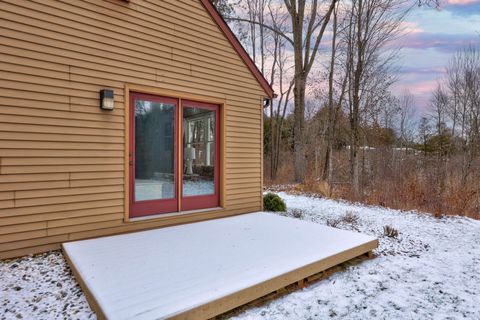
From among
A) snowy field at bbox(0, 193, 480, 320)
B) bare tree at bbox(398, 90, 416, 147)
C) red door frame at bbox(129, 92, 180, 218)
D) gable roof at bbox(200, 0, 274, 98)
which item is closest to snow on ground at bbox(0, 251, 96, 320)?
snowy field at bbox(0, 193, 480, 320)

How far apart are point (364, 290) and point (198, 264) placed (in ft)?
5.49

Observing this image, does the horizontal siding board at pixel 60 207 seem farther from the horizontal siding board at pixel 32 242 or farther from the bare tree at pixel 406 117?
the bare tree at pixel 406 117

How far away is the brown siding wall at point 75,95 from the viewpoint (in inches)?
128

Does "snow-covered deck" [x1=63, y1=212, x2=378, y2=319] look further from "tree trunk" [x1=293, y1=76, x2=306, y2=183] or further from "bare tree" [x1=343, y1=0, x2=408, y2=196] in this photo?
"bare tree" [x1=343, y1=0, x2=408, y2=196]

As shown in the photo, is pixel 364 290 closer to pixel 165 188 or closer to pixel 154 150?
pixel 165 188

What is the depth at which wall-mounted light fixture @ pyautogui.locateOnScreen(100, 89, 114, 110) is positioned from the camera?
3772mm

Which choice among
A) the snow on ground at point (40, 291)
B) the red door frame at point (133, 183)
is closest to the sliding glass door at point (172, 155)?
the red door frame at point (133, 183)

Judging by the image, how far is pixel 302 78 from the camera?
11266 millimetres

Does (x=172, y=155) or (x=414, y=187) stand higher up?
(x=172, y=155)

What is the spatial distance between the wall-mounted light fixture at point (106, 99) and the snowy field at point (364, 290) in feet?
6.09

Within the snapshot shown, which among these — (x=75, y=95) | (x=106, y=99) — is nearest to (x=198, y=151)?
(x=106, y=99)

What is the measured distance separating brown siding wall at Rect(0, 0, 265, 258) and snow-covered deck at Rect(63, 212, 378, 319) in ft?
1.56

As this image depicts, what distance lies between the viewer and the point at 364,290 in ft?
9.62

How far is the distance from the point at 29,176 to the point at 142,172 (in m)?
1.34
